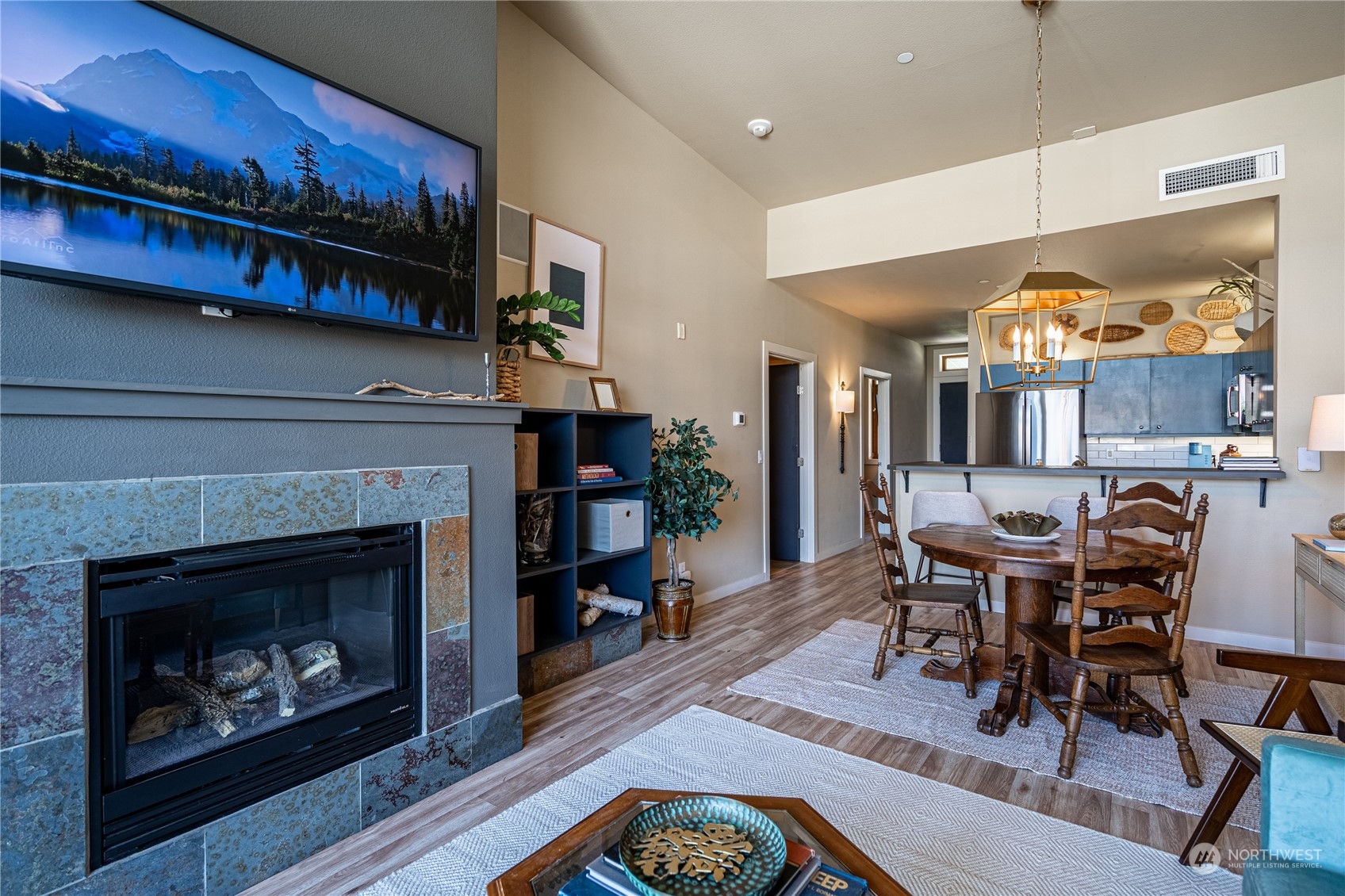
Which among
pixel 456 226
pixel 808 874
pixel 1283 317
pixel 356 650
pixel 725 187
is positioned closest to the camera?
pixel 808 874

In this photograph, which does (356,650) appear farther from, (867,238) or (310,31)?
(867,238)

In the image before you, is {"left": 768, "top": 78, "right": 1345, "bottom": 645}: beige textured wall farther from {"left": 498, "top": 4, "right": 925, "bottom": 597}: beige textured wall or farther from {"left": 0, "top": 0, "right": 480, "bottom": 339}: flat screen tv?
{"left": 0, "top": 0, "right": 480, "bottom": 339}: flat screen tv

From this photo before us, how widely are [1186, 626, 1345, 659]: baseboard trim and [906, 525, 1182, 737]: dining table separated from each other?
139 cm

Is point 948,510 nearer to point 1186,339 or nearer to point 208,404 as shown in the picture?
point 208,404

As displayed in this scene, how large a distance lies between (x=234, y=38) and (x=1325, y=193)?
5.09m

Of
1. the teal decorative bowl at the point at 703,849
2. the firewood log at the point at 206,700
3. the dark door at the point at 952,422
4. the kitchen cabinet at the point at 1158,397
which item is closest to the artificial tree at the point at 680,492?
the firewood log at the point at 206,700

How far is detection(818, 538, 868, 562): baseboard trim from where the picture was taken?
259 inches

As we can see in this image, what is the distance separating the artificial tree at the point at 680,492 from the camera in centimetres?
373

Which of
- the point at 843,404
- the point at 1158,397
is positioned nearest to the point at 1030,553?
the point at 843,404

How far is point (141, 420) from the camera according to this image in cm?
158

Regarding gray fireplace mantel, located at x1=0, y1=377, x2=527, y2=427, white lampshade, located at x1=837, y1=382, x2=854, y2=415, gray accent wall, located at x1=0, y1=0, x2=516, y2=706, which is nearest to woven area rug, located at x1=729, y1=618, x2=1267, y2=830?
gray accent wall, located at x1=0, y1=0, x2=516, y2=706

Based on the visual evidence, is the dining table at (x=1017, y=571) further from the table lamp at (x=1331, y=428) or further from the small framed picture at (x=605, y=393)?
the small framed picture at (x=605, y=393)

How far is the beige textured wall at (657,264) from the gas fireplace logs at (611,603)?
26.4 inches

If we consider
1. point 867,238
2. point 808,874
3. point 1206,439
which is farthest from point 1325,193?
point 808,874
